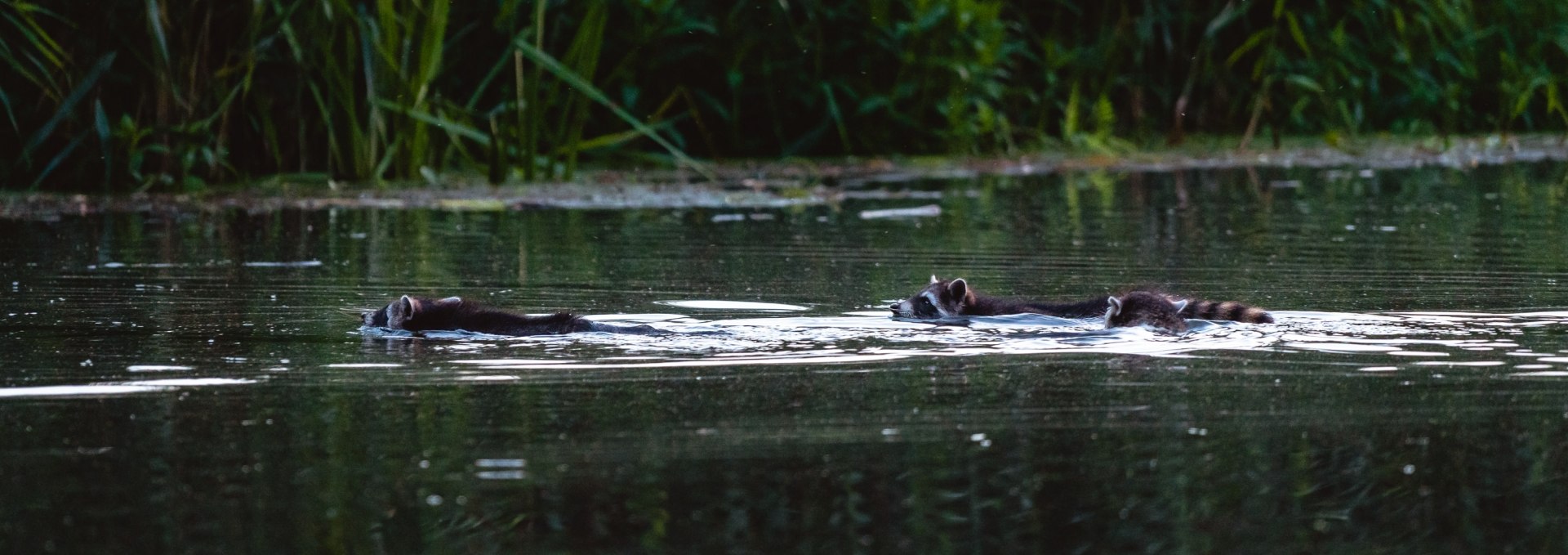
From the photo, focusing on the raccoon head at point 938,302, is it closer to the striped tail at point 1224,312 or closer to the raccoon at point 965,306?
the raccoon at point 965,306

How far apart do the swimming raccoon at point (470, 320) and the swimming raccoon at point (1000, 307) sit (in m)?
1.03

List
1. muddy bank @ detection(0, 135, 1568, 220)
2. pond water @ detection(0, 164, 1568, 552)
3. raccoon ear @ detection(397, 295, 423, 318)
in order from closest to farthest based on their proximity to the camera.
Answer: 1. pond water @ detection(0, 164, 1568, 552)
2. raccoon ear @ detection(397, 295, 423, 318)
3. muddy bank @ detection(0, 135, 1568, 220)

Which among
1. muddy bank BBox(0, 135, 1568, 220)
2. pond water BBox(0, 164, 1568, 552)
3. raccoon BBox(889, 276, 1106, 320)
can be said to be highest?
muddy bank BBox(0, 135, 1568, 220)

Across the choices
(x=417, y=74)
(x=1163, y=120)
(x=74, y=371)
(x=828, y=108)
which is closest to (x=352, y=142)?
(x=417, y=74)

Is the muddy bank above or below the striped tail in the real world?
above

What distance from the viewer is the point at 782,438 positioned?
489 cm

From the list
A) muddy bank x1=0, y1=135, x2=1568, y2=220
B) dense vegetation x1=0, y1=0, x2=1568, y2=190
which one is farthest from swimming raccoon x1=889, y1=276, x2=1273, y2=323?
muddy bank x1=0, y1=135, x2=1568, y2=220

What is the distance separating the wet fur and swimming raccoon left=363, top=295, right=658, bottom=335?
3.36ft

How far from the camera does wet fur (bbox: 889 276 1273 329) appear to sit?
6793 millimetres

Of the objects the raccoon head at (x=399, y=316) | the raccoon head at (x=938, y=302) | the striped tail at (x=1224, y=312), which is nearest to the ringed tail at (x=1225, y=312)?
the striped tail at (x=1224, y=312)

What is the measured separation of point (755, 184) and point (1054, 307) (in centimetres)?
669

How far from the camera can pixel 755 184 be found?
542 inches

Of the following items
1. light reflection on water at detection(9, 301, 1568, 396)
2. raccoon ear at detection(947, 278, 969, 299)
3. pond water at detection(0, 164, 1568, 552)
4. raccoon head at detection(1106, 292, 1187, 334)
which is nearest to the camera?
pond water at detection(0, 164, 1568, 552)

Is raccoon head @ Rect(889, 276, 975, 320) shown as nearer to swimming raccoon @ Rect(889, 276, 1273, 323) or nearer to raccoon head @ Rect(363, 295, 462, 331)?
swimming raccoon @ Rect(889, 276, 1273, 323)
